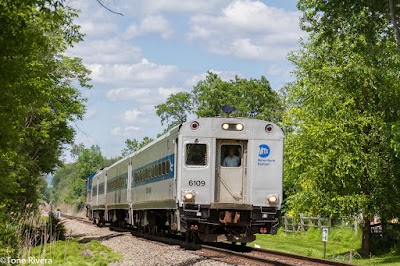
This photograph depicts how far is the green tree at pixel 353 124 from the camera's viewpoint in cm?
2500

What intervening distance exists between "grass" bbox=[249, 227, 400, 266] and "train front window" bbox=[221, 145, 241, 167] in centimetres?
680

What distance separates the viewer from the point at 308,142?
2692 cm

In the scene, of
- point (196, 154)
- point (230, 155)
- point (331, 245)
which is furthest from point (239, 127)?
point (331, 245)

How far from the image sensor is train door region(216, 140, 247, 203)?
57.3 feet

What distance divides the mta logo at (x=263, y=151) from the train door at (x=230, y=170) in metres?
0.41

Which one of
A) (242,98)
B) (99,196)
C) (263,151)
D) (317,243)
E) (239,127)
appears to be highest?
(242,98)

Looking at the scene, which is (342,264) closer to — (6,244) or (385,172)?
(6,244)

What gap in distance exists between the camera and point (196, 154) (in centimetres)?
1739

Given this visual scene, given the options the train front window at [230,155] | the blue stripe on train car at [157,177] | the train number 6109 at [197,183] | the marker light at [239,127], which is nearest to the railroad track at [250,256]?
the train number 6109 at [197,183]

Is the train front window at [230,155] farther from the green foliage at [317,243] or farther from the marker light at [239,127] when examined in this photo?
the green foliage at [317,243]

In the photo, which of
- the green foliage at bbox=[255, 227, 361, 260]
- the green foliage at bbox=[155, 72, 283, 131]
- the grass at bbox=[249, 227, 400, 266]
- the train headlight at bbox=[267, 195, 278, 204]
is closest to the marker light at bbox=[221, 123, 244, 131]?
the train headlight at bbox=[267, 195, 278, 204]

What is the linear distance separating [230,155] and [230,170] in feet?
1.28

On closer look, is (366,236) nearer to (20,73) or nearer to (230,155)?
(230,155)

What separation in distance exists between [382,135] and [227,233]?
32.3 ft
